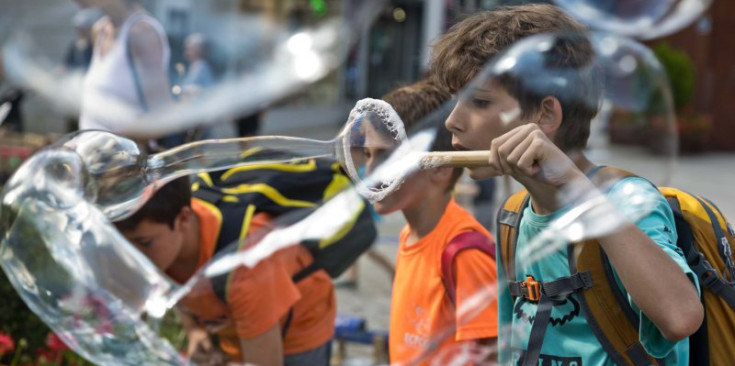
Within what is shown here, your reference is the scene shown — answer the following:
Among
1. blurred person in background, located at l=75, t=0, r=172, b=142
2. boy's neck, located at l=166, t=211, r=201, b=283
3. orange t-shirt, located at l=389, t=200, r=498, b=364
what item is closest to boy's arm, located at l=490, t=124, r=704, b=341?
orange t-shirt, located at l=389, t=200, r=498, b=364

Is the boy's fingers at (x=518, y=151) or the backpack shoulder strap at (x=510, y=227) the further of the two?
the backpack shoulder strap at (x=510, y=227)

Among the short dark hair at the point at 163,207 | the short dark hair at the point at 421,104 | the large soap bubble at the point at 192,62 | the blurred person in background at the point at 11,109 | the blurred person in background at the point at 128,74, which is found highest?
the short dark hair at the point at 421,104

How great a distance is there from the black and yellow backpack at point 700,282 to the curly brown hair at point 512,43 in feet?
0.33

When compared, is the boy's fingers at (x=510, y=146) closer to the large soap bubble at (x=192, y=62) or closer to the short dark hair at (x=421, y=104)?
the short dark hair at (x=421, y=104)

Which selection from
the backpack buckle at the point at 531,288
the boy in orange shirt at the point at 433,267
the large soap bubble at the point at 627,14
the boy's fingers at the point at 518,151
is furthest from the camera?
the large soap bubble at the point at 627,14

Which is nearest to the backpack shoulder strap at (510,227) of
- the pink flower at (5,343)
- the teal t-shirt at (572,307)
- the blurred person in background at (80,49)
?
the teal t-shirt at (572,307)

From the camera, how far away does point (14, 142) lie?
5.61 m

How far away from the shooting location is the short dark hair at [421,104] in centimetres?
203

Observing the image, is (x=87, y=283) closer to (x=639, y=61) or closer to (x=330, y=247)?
(x=330, y=247)

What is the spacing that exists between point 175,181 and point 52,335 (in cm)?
110

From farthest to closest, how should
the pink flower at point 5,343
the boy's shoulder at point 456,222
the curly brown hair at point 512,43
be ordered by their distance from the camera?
the pink flower at point 5,343
the boy's shoulder at point 456,222
the curly brown hair at point 512,43

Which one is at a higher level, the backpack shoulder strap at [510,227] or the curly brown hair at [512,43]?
the curly brown hair at [512,43]

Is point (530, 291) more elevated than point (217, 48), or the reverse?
point (530, 291)

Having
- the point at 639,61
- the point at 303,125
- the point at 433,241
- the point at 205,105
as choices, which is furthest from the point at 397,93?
the point at 303,125
